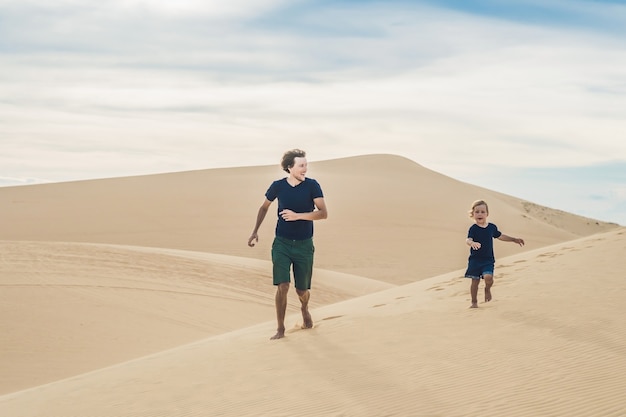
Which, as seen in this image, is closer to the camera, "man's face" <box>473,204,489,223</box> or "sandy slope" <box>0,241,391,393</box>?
"man's face" <box>473,204,489,223</box>

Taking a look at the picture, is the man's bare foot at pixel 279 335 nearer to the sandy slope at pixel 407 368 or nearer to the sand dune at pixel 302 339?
the sandy slope at pixel 407 368

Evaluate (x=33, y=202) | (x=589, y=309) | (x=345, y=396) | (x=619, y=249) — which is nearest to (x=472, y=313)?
(x=589, y=309)

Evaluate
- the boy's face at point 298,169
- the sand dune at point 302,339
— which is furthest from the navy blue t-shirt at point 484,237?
the boy's face at point 298,169

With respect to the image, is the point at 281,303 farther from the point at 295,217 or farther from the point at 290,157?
the point at 290,157

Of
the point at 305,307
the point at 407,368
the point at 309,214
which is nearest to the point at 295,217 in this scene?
the point at 309,214

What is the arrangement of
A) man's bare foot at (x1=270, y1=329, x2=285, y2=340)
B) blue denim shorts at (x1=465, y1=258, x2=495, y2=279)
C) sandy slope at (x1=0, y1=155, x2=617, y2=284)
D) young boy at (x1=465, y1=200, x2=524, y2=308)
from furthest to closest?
sandy slope at (x1=0, y1=155, x2=617, y2=284) < blue denim shorts at (x1=465, y1=258, x2=495, y2=279) < young boy at (x1=465, y1=200, x2=524, y2=308) < man's bare foot at (x1=270, y1=329, x2=285, y2=340)

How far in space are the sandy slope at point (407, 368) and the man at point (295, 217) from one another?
78cm

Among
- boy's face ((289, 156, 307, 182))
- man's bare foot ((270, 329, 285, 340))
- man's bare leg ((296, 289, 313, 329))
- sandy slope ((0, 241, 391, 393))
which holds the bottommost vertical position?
sandy slope ((0, 241, 391, 393))

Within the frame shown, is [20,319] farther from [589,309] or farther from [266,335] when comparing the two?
[589,309]

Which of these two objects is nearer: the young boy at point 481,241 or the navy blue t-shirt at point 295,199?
the navy blue t-shirt at point 295,199

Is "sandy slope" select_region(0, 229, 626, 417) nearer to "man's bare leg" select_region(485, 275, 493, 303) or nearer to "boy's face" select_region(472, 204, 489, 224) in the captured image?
Result: "man's bare leg" select_region(485, 275, 493, 303)

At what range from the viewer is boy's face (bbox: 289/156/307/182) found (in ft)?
25.4

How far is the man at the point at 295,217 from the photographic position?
7.76 metres

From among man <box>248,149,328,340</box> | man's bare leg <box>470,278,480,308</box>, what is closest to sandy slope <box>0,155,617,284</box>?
man's bare leg <box>470,278,480,308</box>
